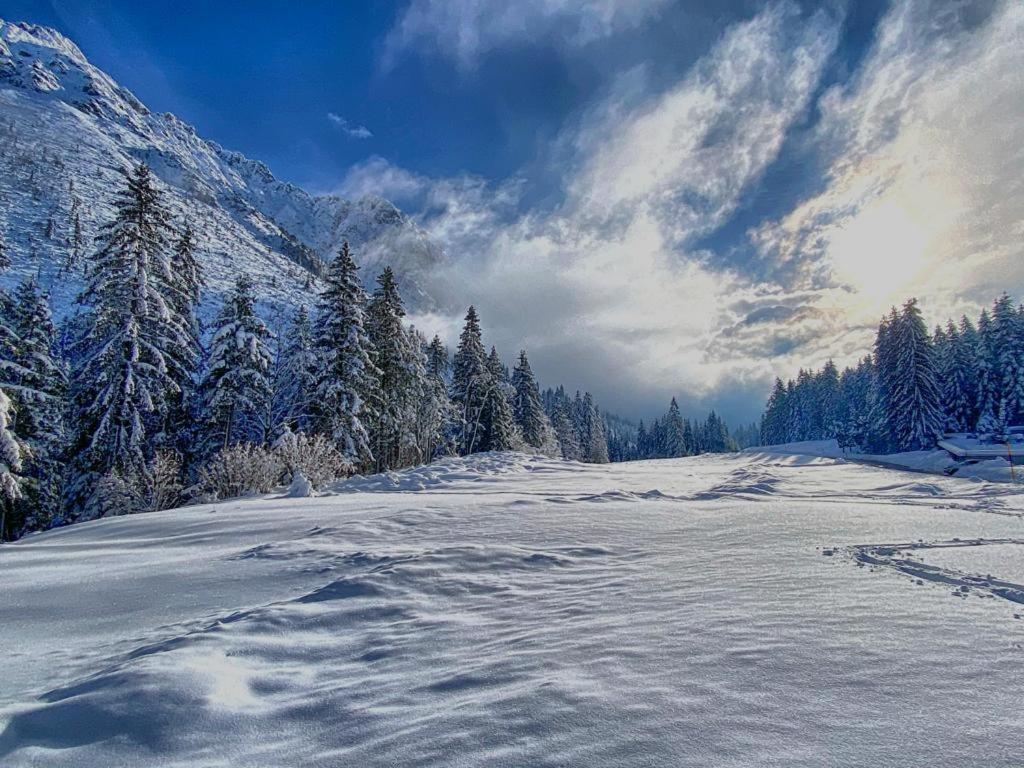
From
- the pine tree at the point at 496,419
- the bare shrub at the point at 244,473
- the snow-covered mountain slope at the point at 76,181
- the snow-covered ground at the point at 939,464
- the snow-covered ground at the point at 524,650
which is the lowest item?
the snow-covered ground at the point at 939,464

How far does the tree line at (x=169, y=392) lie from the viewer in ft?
49.8

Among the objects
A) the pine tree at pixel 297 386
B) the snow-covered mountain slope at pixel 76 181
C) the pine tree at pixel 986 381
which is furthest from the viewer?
the snow-covered mountain slope at pixel 76 181

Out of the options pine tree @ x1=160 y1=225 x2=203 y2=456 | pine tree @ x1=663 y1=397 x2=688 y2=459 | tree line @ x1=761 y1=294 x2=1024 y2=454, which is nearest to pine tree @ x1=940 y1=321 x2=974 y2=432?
tree line @ x1=761 y1=294 x2=1024 y2=454

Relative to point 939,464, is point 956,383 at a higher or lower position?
higher

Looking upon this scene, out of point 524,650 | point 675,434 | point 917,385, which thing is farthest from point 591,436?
point 524,650

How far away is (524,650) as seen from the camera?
2314 mm

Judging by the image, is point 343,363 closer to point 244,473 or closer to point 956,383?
point 244,473

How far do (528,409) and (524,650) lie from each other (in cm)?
4361

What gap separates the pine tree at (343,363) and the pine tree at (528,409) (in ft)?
74.1

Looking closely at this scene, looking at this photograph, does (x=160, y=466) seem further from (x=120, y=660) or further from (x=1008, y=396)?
(x=1008, y=396)

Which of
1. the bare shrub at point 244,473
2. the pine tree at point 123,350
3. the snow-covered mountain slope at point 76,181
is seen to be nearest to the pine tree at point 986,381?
the bare shrub at point 244,473

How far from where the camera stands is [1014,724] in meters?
1.42

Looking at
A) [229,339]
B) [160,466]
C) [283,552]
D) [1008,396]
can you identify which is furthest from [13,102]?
[1008,396]

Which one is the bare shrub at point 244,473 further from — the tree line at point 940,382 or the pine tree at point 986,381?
the pine tree at point 986,381
